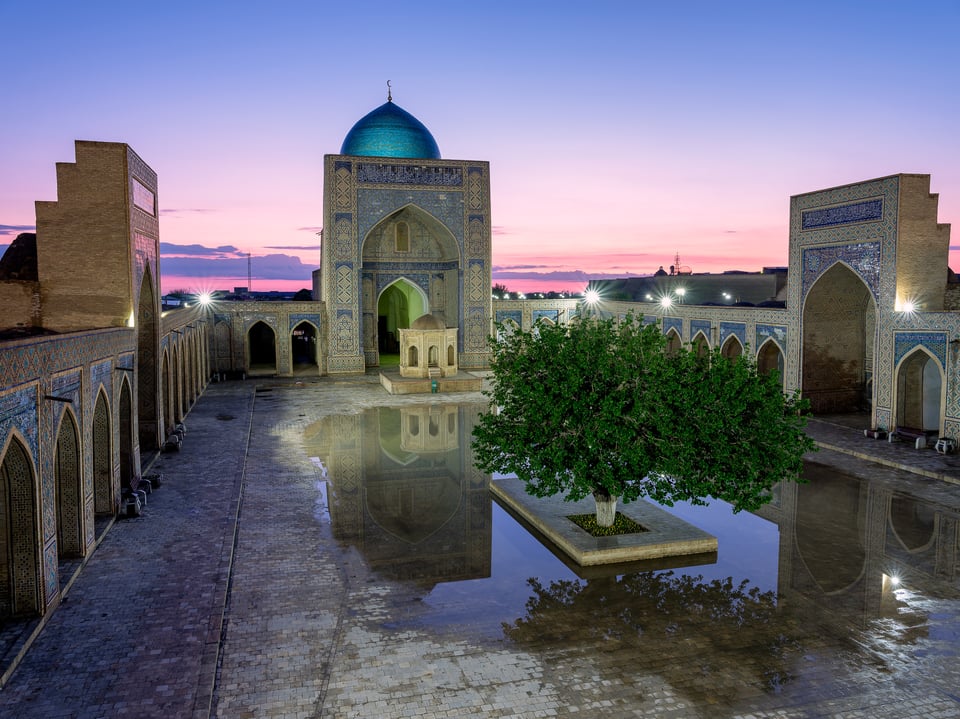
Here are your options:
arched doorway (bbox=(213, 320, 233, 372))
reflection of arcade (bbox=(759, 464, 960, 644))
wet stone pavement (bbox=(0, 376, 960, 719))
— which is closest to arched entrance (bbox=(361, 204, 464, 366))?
arched doorway (bbox=(213, 320, 233, 372))

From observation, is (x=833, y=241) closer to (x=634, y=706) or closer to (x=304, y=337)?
(x=634, y=706)

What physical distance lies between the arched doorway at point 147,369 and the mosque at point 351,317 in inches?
1.1

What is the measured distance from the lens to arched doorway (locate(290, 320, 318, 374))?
2273 cm

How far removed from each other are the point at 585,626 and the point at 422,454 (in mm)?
6247

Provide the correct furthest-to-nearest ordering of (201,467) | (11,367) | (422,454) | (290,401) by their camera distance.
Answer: (290,401)
(422,454)
(201,467)
(11,367)

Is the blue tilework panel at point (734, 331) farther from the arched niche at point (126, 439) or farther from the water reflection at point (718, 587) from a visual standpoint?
the arched niche at point (126, 439)

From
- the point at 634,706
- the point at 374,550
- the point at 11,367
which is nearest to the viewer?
the point at 634,706

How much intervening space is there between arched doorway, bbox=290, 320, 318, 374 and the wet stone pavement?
15.3 m

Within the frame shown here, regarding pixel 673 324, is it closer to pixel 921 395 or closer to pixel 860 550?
pixel 921 395

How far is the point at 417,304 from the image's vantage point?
26000mm

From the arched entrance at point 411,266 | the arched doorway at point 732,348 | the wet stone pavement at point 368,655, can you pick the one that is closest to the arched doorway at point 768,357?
the arched doorway at point 732,348

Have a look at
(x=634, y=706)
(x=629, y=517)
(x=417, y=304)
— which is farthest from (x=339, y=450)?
(x=417, y=304)

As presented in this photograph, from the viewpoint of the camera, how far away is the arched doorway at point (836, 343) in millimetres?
14430

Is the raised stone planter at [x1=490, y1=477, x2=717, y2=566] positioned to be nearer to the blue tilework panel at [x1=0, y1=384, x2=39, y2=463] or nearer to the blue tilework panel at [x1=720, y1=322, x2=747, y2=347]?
the blue tilework panel at [x1=0, y1=384, x2=39, y2=463]
